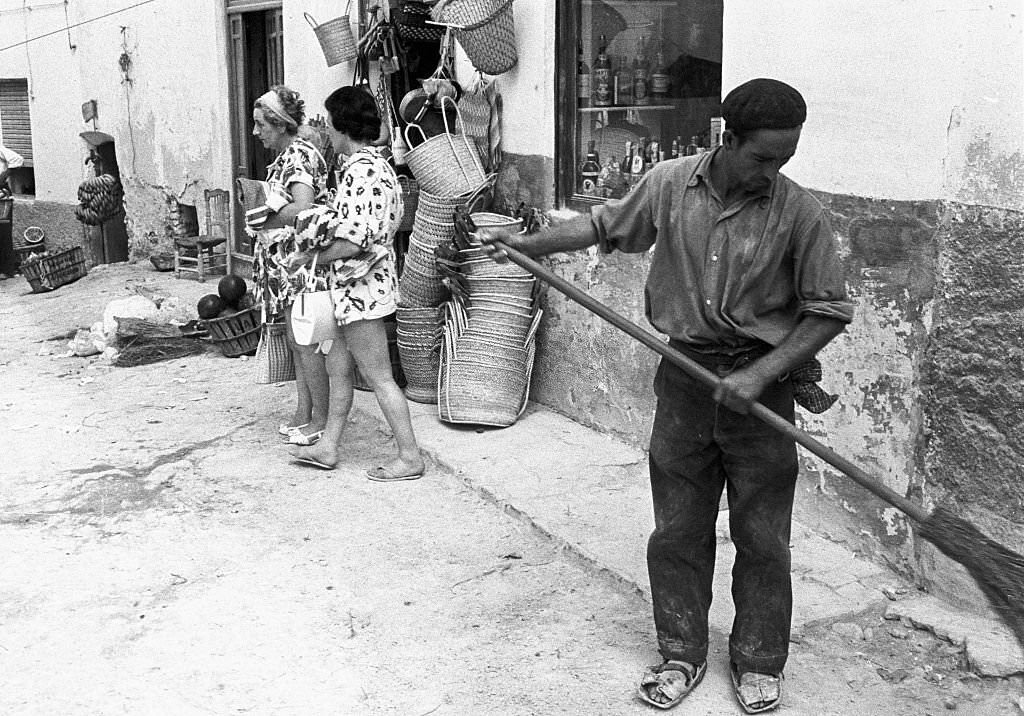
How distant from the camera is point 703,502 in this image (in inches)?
136

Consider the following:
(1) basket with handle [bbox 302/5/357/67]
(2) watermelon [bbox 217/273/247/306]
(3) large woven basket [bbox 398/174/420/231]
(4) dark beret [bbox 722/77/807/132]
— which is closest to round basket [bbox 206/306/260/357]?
(2) watermelon [bbox 217/273/247/306]

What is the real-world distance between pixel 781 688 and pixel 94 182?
11453 millimetres

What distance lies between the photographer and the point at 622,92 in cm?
603

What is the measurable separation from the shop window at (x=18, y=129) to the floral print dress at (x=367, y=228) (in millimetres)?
11090

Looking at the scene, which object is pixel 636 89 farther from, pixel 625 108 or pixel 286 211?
pixel 286 211

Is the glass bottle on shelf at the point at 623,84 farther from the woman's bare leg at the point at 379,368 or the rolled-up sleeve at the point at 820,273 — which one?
the rolled-up sleeve at the point at 820,273

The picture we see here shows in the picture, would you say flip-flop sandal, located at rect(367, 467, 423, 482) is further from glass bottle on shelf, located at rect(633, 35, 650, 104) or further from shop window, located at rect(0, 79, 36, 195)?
shop window, located at rect(0, 79, 36, 195)

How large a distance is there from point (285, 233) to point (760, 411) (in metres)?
3.10

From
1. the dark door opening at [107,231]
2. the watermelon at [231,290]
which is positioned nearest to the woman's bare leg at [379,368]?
the watermelon at [231,290]

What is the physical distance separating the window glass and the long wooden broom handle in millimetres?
2248

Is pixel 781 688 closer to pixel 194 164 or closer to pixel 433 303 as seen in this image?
pixel 433 303

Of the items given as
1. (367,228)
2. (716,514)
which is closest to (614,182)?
(367,228)

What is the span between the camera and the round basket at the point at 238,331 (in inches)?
323

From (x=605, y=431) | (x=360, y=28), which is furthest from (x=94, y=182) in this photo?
(x=605, y=431)
